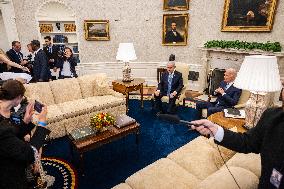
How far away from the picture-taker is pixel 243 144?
5.24 feet

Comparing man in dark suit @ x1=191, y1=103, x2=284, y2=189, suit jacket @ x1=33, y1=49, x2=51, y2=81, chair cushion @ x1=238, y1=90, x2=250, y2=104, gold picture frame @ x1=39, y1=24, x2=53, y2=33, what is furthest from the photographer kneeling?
gold picture frame @ x1=39, y1=24, x2=53, y2=33

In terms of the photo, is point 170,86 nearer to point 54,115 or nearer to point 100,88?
point 100,88

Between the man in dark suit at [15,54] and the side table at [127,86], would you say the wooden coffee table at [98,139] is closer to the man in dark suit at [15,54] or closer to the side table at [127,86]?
the side table at [127,86]

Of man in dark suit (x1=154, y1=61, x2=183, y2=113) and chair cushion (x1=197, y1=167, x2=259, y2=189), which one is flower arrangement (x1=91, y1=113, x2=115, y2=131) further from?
chair cushion (x1=197, y1=167, x2=259, y2=189)

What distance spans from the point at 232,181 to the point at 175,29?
6429 millimetres

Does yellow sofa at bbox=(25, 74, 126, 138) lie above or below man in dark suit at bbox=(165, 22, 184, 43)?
below

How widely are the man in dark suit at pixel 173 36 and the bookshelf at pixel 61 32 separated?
339 cm

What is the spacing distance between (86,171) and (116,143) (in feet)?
3.21

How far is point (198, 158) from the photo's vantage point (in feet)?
9.04

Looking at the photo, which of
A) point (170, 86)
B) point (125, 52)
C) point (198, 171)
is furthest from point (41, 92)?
point (198, 171)

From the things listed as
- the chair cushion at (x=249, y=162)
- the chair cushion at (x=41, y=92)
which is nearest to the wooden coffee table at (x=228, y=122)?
the chair cushion at (x=249, y=162)

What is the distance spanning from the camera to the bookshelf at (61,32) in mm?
7895

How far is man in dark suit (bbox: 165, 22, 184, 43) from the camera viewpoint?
7487 millimetres

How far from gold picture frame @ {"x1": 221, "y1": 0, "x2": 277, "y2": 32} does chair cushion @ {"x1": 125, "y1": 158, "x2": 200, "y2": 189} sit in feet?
17.4
